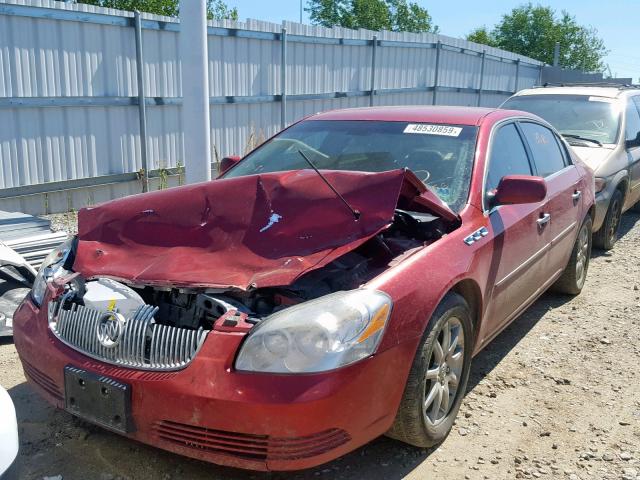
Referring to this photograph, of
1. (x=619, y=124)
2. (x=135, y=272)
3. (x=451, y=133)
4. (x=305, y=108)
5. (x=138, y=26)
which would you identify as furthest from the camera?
(x=305, y=108)

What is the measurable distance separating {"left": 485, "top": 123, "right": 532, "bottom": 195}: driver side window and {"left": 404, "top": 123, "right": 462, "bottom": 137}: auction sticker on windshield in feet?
0.82

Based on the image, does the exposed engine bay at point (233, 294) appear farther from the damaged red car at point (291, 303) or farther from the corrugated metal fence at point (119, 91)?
the corrugated metal fence at point (119, 91)

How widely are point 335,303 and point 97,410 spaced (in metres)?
1.06

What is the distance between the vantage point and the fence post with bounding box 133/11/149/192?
7.93 m

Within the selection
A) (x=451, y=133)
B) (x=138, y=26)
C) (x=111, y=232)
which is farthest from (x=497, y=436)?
(x=138, y=26)

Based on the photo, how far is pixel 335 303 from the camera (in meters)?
2.44

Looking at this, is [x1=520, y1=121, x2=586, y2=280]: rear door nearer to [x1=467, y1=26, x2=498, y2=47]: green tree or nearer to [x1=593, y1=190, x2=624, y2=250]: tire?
[x1=593, y1=190, x2=624, y2=250]: tire

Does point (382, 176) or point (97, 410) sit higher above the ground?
point (382, 176)

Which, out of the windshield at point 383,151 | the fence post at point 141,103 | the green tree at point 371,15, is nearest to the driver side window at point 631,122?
the windshield at point 383,151

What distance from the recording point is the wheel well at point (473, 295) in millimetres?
3122

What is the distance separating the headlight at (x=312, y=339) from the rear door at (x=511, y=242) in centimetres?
123

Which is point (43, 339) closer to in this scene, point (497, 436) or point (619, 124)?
point (497, 436)

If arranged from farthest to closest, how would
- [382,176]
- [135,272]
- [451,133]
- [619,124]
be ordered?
[619,124], [451,133], [382,176], [135,272]

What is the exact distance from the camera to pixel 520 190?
135 inches
